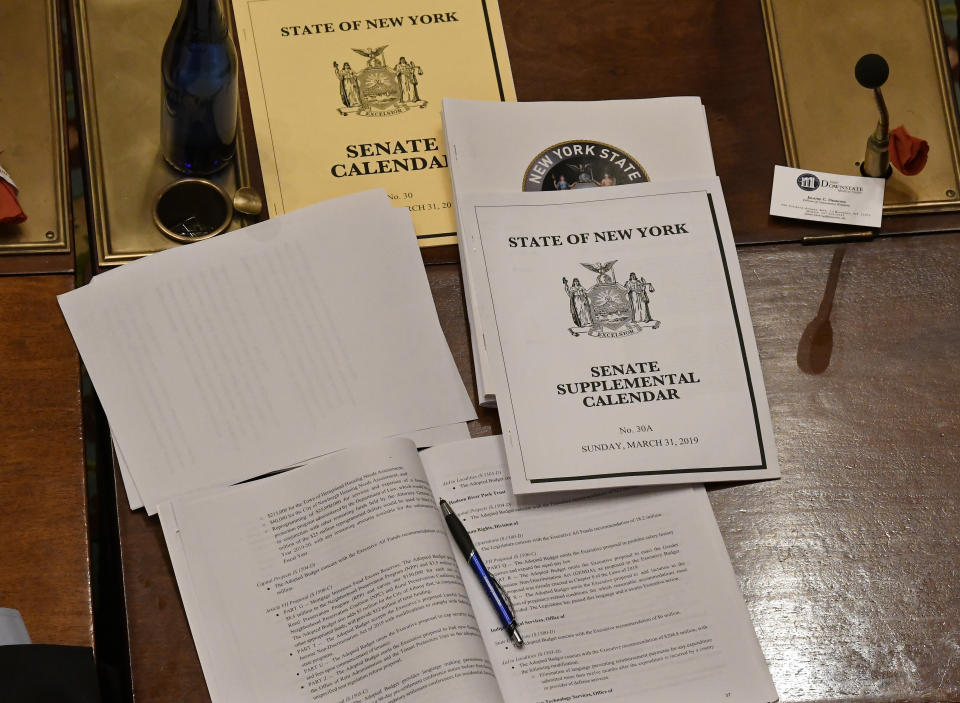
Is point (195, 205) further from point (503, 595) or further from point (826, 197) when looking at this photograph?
point (826, 197)

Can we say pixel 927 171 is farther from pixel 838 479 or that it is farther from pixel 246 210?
pixel 246 210

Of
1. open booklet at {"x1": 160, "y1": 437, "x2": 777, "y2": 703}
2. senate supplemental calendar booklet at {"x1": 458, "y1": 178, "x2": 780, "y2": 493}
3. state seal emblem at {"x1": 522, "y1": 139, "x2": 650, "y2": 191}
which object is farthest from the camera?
state seal emblem at {"x1": 522, "y1": 139, "x2": 650, "y2": 191}

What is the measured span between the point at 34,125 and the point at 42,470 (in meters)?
0.34

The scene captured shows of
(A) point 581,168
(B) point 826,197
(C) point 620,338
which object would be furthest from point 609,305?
(B) point 826,197

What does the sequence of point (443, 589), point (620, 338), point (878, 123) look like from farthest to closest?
1. point (878, 123)
2. point (620, 338)
3. point (443, 589)

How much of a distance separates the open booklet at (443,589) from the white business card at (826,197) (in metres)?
0.32

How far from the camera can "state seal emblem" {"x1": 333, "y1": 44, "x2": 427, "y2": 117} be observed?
3.20 ft

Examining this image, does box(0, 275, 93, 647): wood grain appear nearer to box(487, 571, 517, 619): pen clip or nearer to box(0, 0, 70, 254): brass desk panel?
box(0, 0, 70, 254): brass desk panel

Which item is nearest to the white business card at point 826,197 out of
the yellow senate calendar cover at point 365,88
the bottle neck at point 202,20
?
the yellow senate calendar cover at point 365,88

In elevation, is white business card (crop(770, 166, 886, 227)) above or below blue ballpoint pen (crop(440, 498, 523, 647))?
above

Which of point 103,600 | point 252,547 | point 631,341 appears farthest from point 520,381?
point 103,600

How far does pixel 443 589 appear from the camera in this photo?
78 centimetres

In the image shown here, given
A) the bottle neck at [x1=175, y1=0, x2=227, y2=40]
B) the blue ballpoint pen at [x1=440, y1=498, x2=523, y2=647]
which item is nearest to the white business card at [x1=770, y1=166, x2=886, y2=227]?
the blue ballpoint pen at [x1=440, y1=498, x2=523, y2=647]

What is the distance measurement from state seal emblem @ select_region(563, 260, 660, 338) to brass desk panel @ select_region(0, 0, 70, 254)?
47cm
